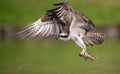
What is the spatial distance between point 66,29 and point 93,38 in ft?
1.73

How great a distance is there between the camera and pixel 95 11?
27.7 metres

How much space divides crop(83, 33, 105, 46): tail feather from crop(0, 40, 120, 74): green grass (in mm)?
1635

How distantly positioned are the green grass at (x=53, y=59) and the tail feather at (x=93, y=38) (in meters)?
1.63

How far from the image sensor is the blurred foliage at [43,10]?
2698 centimetres

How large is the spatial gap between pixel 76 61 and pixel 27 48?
14.9 feet

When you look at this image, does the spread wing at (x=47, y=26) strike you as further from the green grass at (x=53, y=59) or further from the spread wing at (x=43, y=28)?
the green grass at (x=53, y=59)

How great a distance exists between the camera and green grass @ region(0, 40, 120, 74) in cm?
1609

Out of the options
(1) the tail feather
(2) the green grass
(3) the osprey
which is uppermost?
(3) the osprey

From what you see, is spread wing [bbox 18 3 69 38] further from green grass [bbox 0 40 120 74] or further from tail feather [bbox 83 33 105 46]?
green grass [bbox 0 40 120 74]

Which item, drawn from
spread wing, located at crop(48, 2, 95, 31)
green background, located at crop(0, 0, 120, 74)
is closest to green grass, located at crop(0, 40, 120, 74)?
green background, located at crop(0, 0, 120, 74)

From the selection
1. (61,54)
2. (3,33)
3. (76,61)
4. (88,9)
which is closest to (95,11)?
(88,9)

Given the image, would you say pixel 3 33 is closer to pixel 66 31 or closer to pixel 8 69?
pixel 8 69

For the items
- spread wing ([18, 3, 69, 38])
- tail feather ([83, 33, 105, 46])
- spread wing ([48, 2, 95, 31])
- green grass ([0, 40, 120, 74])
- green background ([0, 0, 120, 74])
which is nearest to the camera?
spread wing ([48, 2, 95, 31])

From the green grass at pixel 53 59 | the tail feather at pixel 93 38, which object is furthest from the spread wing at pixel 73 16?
the green grass at pixel 53 59
